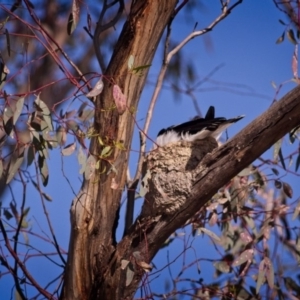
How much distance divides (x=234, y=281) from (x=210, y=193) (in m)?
1.01

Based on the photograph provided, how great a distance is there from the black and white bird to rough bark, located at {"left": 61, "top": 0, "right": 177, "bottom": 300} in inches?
23.0

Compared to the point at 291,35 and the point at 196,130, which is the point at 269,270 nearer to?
the point at 196,130

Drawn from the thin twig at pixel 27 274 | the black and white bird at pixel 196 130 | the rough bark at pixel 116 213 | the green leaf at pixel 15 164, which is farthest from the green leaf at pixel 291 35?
the thin twig at pixel 27 274

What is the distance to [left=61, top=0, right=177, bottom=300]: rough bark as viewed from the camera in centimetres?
244

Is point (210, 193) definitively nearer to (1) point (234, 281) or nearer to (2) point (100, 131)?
(2) point (100, 131)

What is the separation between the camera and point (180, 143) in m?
3.03

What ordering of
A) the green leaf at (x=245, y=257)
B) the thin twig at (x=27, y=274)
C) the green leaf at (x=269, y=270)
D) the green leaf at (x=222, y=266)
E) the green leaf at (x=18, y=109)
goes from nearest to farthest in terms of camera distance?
the green leaf at (x=18, y=109), the thin twig at (x=27, y=274), the green leaf at (x=269, y=270), the green leaf at (x=245, y=257), the green leaf at (x=222, y=266)

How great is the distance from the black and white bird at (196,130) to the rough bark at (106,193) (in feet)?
1.92

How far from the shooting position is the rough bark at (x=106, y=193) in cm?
244

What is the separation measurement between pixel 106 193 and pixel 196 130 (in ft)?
2.56

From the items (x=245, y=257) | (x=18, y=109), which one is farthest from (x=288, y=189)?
(x=18, y=109)

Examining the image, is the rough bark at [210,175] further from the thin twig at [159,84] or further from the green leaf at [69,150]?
the green leaf at [69,150]

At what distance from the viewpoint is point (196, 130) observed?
10.2 feet

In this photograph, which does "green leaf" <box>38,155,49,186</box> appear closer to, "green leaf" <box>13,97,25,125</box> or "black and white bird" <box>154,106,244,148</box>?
"green leaf" <box>13,97,25,125</box>
